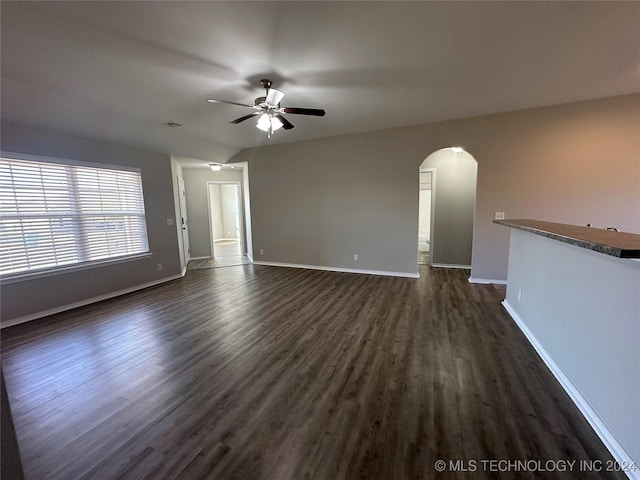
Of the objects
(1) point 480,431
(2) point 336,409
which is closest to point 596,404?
(1) point 480,431

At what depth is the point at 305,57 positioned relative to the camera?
2402mm

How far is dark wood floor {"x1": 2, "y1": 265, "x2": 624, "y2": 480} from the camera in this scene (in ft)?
4.78

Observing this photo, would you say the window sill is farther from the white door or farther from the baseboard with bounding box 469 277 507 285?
the baseboard with bounding box 469 277 507 285

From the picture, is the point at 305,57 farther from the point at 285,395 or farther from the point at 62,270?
the point at 62,270

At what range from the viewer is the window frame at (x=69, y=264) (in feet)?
10.6

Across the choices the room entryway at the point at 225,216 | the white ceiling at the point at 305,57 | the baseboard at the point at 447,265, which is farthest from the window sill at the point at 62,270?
the baseboard at the point at 447,265

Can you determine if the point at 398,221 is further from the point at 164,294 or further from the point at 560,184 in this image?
the point at 164,294

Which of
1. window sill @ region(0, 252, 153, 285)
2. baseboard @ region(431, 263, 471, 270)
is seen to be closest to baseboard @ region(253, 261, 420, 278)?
baseboard @ region(431, 263, 471, 270)

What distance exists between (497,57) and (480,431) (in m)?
3.09

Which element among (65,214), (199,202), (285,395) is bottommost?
(285,395)

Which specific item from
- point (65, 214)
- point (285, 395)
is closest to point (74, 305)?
point (65, 214)

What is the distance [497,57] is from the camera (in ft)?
8.07

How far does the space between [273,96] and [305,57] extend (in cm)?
49

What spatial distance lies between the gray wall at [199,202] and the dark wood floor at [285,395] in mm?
3821
